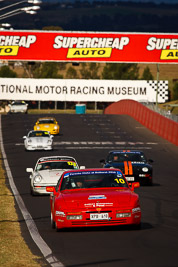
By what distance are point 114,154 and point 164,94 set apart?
263 ft

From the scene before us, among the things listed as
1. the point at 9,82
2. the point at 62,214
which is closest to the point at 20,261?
the point at 62,214

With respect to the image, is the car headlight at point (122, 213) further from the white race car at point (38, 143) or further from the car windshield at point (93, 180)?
the white race car at point (38, 143)

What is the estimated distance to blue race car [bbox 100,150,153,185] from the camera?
23828 millimetres

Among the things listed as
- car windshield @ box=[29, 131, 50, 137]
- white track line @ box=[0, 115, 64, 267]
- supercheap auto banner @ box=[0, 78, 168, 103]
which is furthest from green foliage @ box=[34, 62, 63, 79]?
white track line @ box=[0, 115, 64, 267]

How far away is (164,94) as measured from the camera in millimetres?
105312

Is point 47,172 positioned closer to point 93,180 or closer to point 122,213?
point 93,180

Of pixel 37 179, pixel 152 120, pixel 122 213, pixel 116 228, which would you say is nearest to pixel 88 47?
pixel 152 120

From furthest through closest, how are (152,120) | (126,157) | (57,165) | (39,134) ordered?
(152,120)
(39,134)
(126,157)
(57,165)

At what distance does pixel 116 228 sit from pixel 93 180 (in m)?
1.23

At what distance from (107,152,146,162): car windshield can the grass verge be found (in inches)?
294

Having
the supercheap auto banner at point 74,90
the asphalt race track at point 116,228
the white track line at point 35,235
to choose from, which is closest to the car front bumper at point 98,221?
the asphalt race track at point 116,228

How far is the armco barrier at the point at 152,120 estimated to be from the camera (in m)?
46.9

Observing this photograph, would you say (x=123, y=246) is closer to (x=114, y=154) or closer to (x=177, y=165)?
(x=114, y=154)

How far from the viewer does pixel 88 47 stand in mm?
73312
